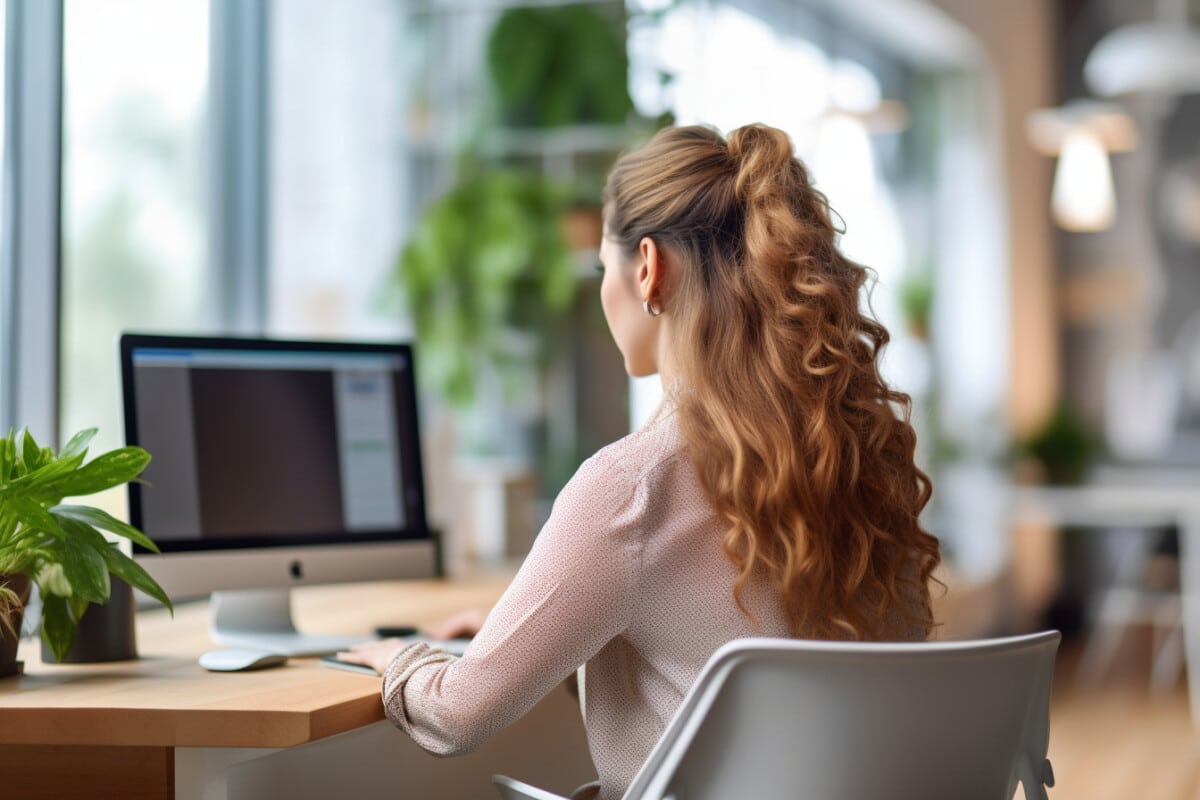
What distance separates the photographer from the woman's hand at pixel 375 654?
1681mm

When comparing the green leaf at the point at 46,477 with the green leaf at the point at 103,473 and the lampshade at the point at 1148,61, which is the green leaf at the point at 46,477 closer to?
the green leaf at the point at 103,473

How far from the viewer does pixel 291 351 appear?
2107mm

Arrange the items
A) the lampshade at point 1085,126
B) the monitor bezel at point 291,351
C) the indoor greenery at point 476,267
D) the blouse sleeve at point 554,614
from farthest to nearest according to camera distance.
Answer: the lampshade at point 1085,126, the indoor greenery at point 476,267, the monitor bezel at point 291,351, the blouse sleeve at point 554,614

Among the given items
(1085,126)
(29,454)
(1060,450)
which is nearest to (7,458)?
(29,454)

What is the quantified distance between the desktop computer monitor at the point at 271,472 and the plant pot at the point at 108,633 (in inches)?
2.1

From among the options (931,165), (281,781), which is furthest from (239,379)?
(931,165)

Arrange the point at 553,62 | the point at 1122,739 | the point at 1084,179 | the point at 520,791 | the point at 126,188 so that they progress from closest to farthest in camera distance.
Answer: the point at 520,791 < the point at 126,188 < the point at 553,62 < the point at 1122,739 < the point at 1084,179

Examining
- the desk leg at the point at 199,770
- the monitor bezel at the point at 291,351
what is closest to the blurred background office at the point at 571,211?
the monitor bezel at the point at 291,351

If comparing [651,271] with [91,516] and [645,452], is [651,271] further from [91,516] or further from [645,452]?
[91,516]

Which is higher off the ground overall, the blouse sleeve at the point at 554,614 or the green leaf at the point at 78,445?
the green leaf at the point at 78,445

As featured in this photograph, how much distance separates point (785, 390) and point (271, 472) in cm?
90

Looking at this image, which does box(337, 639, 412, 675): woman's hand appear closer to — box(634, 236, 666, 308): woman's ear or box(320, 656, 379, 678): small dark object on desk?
box(320, 656, 379, 678): small dark object on desk

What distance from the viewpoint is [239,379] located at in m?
2.04

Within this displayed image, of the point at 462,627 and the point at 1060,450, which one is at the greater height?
the point at 1060,450
